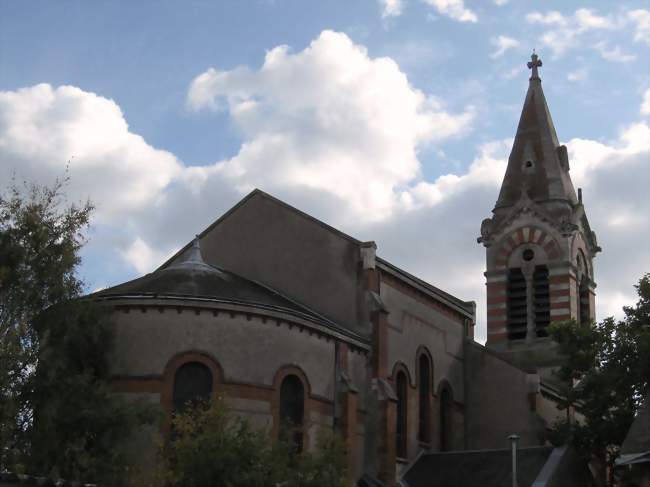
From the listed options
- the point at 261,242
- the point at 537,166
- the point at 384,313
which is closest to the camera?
the point at 384,313

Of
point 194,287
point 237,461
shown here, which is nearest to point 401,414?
point 194,287

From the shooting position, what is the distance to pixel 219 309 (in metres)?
30.6

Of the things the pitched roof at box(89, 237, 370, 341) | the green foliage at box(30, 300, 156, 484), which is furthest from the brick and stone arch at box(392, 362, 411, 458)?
the green foliage at box(30, 300, 156, 484)

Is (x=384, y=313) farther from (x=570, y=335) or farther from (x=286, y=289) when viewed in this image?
(x=570, y=335)

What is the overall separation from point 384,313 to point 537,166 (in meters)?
20.3

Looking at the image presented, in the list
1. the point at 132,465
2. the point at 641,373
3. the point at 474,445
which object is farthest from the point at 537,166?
the point at 132,465

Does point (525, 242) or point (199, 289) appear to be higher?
point (525, 242)

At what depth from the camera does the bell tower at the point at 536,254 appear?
162ft

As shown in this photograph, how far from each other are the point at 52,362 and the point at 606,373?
17.8 metres

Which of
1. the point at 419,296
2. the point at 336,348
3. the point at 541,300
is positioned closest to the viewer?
the point at 336,348

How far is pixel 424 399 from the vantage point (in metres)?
38.5

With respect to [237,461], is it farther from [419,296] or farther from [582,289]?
[582,289]

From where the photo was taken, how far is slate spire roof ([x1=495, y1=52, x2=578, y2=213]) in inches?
2032

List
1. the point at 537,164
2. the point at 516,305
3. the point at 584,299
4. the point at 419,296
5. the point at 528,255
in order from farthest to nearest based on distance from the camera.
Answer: the point at 537,164 → the point at 584,299 → the point at 528,255 → the point at 516,305 → the point at 419,296
